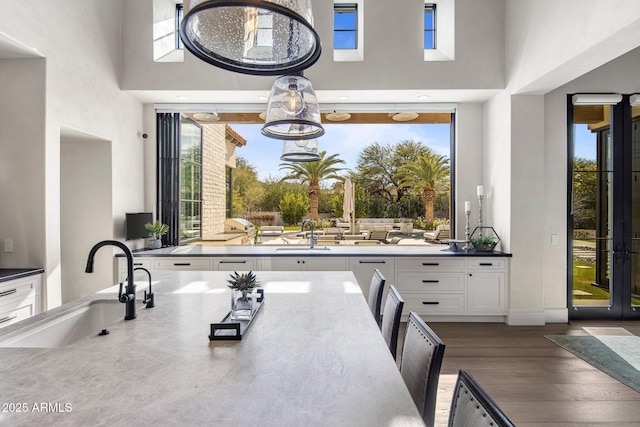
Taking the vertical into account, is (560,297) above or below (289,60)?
below

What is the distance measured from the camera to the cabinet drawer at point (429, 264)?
4.08 m

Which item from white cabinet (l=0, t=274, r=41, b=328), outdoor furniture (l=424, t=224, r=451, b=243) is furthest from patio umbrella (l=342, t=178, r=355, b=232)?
white cabinet (l=0, t=274, r=41, b=328)

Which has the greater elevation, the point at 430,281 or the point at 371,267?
the point at 371,267

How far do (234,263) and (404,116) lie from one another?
2.99 metres

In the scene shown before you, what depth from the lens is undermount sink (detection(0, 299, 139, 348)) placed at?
4.96ft

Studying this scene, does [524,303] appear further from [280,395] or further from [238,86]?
[238,86]

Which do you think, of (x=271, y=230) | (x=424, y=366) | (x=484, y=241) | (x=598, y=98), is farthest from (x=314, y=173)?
(x=424, y=366)

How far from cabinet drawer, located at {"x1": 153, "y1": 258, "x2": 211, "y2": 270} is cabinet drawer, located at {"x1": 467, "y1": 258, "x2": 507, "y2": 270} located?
3160mm

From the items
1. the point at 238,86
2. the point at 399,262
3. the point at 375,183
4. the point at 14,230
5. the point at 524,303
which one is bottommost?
the point at 524,303

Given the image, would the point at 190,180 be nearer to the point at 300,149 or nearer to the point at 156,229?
the point at 156,229

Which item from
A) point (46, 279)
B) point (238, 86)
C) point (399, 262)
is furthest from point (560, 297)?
point (46, 279)

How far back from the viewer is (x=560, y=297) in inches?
165

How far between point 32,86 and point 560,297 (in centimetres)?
600

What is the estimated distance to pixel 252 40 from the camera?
1.48 metres
